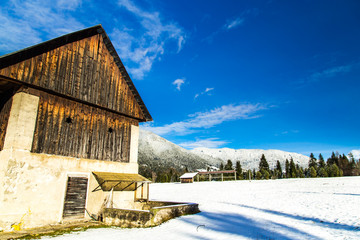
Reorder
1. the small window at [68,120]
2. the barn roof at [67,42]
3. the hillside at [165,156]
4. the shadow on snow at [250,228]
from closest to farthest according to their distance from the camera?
1. the shadow on snow at [250,228]
2. the barn roof at [67,42]
3. the small window at [68,120]
4. the hillside at [165,156]

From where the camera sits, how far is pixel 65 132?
13.1 m

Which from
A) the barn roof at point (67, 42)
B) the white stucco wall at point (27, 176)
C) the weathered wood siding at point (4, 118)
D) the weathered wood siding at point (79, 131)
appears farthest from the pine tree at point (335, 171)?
the weathered wood siding at point (4, 118)

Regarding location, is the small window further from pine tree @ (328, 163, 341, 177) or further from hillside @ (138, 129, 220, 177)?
hillside @ (138, 129, 220, 177)

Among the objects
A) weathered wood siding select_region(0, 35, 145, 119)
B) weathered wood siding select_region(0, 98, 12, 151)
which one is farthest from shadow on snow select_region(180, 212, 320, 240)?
weathered wood siding select_region(0, 98, 12, 151)

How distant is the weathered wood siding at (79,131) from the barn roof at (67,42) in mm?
2029

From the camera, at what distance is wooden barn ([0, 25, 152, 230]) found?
1101 cm

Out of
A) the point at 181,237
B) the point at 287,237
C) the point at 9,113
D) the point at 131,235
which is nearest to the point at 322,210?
the point at 287,237

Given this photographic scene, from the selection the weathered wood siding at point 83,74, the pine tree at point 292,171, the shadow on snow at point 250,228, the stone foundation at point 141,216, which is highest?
the weathered wood siding at point 83,74

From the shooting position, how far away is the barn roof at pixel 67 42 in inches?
439

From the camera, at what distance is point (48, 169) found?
11922 millimetres

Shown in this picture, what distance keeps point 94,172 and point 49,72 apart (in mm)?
6441

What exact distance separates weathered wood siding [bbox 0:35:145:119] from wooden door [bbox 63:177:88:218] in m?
5.04

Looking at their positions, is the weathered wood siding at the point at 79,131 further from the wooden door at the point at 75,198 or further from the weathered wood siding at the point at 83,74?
the wooden door at the point at 75,198

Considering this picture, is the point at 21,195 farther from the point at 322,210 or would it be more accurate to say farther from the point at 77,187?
the point at 322,210
